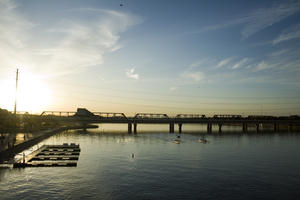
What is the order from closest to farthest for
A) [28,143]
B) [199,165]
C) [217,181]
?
1. [217,181]
2. [199,165]
3. [28,143]

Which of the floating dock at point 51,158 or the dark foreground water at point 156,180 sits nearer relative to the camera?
the dark foreground water at point 156,180

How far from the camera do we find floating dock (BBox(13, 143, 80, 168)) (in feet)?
208

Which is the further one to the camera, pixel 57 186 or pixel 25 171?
pixel 25 171

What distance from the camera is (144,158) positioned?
77312 mm

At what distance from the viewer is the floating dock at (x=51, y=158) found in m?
63.3

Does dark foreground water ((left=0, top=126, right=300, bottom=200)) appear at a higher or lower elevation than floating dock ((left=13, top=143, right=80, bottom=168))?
lower

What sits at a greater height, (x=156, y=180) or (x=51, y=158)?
(x=51, y=158)

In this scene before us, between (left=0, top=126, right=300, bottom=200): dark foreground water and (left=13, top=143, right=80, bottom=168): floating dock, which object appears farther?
(left=13, top=143, right=80, bottom=168): floating dock

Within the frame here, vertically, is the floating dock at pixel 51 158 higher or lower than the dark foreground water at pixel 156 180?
higher

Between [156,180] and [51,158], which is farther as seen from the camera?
[51,158]

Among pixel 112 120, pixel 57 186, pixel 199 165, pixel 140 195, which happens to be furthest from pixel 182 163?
pixel 112 120

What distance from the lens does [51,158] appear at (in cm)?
7488

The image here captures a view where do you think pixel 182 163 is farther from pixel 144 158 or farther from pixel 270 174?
pixel 270 174

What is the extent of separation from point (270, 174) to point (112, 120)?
143303 mm
